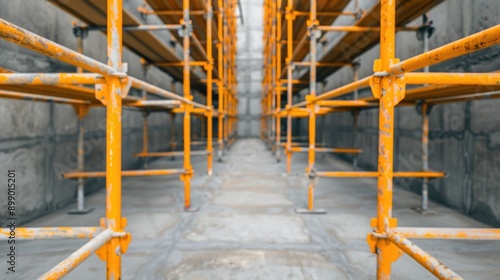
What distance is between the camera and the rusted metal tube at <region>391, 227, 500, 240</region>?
1.30 metres

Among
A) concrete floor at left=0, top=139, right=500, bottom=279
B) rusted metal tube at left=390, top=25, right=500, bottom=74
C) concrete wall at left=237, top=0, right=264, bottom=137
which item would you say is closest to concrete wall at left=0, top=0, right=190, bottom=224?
concrete floor at left=0, top=139, right=500, bottom=279

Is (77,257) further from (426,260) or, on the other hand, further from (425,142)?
(425,142)

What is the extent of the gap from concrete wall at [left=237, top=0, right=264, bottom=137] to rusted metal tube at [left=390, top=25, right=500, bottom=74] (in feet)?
48.7

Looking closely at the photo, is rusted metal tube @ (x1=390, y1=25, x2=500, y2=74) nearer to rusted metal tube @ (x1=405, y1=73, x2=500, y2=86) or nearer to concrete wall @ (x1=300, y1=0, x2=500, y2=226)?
rusted metal tube @ (x1=405, y1=73, x2=500, y2=86)

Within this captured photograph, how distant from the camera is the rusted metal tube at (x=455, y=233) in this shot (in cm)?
130

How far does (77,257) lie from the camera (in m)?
1.19

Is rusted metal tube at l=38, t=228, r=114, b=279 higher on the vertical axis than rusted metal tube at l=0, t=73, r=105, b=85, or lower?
lower

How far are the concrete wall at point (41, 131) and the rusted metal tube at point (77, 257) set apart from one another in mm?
1842

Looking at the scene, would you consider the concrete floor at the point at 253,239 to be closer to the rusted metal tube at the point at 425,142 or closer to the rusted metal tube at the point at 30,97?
the rusted metal tube at the point at 425,142

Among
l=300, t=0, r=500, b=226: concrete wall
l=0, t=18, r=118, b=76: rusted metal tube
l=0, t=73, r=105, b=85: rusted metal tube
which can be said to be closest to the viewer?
l=0, t=18, r=118, b=76: rusted metal tube

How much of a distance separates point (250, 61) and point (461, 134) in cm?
1363

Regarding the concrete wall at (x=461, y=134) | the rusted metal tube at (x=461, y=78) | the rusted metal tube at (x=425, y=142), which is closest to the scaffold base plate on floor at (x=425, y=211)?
the rusted metal tube at (x=425, y=142)

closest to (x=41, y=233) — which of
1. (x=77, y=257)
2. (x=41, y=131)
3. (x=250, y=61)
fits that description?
(x=77, y=257)

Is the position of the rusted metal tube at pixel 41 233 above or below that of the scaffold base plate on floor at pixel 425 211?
above
